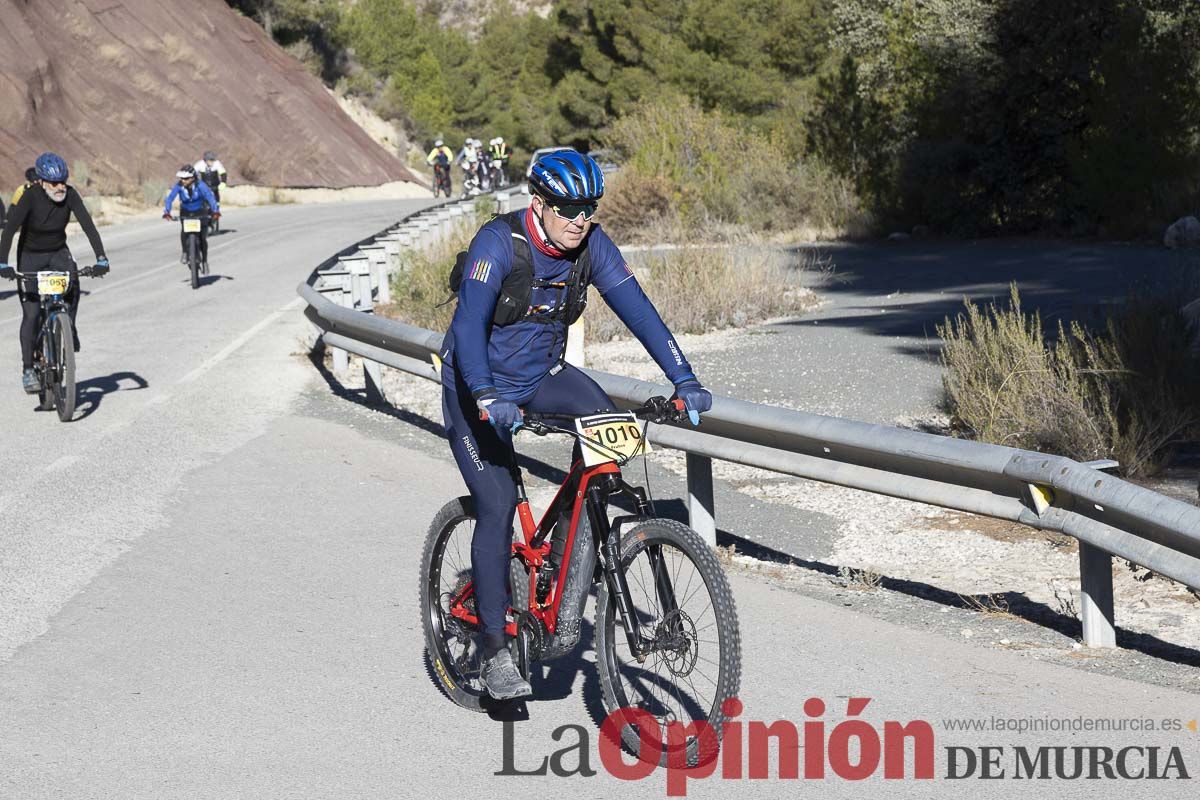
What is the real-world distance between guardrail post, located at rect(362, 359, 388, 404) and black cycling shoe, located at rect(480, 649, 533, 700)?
24.5 feet

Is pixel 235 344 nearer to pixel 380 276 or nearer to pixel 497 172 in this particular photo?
pixel 380 276

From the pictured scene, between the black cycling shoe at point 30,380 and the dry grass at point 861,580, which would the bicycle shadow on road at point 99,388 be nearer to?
the black cycling shoe at point 30,380

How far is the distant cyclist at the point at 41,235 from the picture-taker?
11.7 meters

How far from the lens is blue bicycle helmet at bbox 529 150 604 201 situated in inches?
188

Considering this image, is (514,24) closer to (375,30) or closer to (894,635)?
(375,30)

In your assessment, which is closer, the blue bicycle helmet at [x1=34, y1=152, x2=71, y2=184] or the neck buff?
the neck buff

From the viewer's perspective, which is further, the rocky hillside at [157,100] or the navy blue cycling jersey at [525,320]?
the rocky hillside at [157,100]

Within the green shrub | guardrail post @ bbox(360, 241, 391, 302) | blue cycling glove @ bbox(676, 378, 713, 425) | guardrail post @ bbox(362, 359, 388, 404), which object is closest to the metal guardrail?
blue cycling glove @ bbox(676, 378, 713, 425)

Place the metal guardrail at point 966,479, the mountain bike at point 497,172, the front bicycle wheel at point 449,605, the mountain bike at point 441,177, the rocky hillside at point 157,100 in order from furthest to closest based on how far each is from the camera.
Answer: the mountain bike at point 441,177, the mountain bike at point 497,172, the rocky hillside at point 157,100, the front bicycle wheel at point 449,605, the metal guardrail at point 966,479

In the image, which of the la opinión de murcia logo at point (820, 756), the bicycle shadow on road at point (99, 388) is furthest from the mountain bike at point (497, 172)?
the la opinión de murcia logo at point (820, 756)

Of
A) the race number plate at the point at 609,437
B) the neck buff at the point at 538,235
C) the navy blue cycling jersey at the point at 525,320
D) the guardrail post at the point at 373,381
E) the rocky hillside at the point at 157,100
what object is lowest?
the guardrail post at the point at 373,381

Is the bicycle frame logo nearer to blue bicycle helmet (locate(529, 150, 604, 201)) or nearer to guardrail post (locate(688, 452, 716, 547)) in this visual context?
blue bicycle helmet (locate(529, 150, 604, 201))

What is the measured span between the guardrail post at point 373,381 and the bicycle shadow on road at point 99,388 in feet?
7.44

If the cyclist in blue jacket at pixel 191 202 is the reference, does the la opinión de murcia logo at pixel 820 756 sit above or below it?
below
